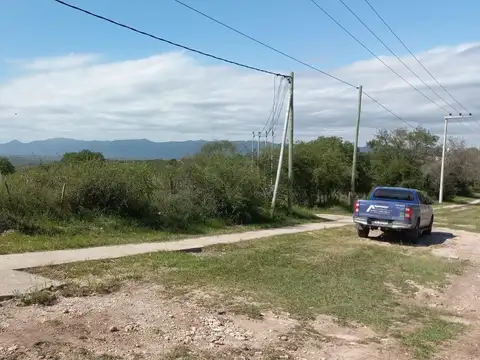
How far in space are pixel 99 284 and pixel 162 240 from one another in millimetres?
5847

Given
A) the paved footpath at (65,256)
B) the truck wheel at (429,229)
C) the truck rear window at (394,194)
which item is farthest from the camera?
the truck wheel at (429,229)

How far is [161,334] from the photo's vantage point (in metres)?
6.25

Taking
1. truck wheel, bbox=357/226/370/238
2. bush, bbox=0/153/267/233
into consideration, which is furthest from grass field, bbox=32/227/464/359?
bush, bbox=0/153/267/233

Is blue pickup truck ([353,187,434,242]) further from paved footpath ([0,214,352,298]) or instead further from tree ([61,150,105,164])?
tree ([61,150,105,164])

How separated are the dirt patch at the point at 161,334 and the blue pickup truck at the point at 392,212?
33.6 feet

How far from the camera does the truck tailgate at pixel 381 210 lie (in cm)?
1689

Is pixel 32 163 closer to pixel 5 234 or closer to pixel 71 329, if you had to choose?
pixel 5 234

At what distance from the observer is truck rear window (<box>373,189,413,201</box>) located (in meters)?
18.4

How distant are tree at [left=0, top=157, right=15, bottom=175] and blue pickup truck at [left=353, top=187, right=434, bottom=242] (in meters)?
11.4

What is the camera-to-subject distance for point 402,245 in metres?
17.0

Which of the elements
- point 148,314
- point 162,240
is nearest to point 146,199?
point 162,240

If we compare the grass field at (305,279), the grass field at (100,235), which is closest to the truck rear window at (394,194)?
the grass field at (305,279)

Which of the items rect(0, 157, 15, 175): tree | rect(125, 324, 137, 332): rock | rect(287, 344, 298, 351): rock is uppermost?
rect(0, 157, 15, 175): tree

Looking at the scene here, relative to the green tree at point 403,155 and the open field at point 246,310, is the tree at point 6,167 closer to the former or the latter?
the open field at point 246,310
